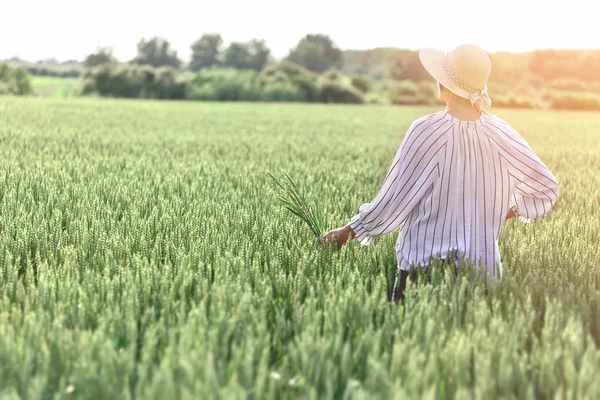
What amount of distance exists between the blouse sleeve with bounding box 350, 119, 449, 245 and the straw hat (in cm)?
17

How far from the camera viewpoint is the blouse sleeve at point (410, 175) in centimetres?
264

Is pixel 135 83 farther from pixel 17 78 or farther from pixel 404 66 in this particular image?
pixel 404 66

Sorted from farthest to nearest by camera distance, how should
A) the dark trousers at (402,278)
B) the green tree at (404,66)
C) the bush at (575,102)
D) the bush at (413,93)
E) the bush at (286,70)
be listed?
the green tree at (404,66) < the bush at (286,70) < the bush at (413,93) < the bush at (575,102) < the dark trousers at (402,278)

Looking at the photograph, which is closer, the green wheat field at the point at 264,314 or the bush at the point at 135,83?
the green wheat field at the point at 264,314

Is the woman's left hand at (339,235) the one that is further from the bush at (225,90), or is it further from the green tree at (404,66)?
the green tree at (404,66)

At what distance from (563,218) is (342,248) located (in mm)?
2246

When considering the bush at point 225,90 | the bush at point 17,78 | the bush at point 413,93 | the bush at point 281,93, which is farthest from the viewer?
the bush at point 17,78

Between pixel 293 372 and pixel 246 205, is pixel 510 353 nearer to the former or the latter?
pixel 293 372


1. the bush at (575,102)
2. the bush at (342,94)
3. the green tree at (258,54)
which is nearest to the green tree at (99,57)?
the green tree at (258,54)

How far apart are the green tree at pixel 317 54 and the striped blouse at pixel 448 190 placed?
9244 cm

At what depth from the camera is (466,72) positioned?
2.57m

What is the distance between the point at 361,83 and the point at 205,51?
193 ft

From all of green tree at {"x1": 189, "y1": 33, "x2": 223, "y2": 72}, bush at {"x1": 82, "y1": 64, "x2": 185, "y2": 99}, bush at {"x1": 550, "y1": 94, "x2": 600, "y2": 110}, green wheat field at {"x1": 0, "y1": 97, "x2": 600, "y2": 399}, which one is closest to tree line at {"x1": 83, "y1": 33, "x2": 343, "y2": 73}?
green tree at {"x1": 189, "y1": 33, "x2": 223, "y2": 72}

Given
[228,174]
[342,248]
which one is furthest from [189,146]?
[342,248]
